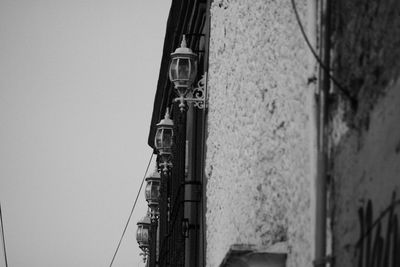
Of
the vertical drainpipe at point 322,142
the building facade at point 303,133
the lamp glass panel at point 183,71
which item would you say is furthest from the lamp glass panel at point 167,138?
the vertical drainpipe at point 322,142

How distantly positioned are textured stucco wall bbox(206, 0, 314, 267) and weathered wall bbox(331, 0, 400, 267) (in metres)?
0.45

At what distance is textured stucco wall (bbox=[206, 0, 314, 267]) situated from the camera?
257 inches

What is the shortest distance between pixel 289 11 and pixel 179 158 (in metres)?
8.80

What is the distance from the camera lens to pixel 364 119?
5312mm

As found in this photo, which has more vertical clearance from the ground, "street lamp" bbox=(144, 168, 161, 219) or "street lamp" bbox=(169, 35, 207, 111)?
"street lamp" bbox=(144, 168, 161, 219)

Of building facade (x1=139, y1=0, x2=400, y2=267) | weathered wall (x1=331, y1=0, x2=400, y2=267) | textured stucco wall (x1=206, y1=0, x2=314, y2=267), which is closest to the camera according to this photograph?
weathered wall (x1=331, y1=0, x2=400, y2=267)

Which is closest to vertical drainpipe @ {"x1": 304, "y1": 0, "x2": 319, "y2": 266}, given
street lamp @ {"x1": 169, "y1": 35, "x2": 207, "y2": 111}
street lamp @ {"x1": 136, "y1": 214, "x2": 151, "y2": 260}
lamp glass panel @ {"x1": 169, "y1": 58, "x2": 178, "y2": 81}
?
street lamp @ {"x1": 169, "y1": 35, "x2": 207, "y2": 111}

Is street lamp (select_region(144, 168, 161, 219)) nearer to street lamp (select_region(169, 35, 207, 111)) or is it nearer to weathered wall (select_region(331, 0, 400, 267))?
street lamp (select_region(169, 35, 207, 111))

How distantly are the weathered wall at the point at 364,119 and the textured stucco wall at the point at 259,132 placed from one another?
1.48ft

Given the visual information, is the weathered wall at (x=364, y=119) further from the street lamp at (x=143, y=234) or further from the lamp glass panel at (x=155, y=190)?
the street lamp at (x=143, y=234)

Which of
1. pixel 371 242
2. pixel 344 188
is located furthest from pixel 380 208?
pixel 344 188

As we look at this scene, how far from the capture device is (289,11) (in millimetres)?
7125

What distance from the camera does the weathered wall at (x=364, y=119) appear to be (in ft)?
16.0

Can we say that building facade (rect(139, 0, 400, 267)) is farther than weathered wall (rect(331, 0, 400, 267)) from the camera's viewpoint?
Yes
